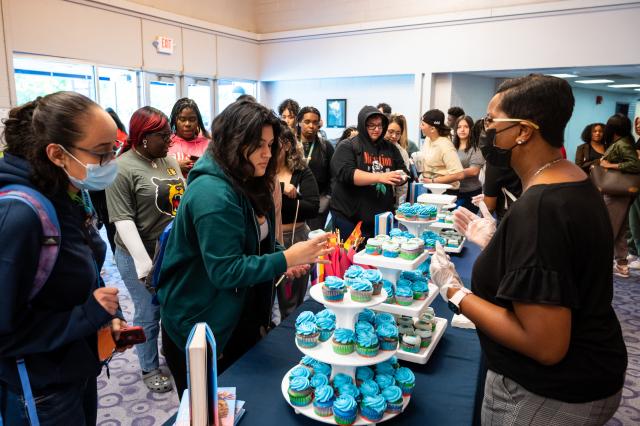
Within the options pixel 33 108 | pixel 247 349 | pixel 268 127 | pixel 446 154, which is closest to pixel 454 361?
pixel 247 349

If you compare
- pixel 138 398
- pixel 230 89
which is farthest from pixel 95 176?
pixel 230 89

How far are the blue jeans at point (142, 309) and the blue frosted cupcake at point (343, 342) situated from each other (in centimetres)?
143

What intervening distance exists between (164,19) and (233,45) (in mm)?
1649

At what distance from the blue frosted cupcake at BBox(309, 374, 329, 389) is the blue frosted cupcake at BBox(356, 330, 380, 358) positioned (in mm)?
137

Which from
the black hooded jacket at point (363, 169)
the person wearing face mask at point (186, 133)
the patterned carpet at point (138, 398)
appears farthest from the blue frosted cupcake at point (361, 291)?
the person wearing face mask at point (186, 133)

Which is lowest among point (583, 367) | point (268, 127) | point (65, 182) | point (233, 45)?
point (583, 367)

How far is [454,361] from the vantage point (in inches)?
65.3

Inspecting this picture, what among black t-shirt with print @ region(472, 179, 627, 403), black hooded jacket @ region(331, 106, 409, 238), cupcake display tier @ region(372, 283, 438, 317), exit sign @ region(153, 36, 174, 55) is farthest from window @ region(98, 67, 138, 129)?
black t-shirt with print @ region(472, 179, 627, 403)

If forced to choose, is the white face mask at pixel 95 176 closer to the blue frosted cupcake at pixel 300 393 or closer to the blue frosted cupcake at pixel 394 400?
the blue frosted cupcake at pixel 300 393

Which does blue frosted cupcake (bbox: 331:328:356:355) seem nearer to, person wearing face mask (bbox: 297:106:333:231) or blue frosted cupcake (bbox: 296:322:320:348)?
blue frosted cupcake (bbox: 296:322:320:348)

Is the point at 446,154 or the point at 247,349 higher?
the point at 446,154

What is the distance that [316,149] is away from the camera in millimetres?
3609

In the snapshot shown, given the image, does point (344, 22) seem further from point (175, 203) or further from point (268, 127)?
point (268, 127)

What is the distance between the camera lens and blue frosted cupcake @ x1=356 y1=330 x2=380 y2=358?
50.2 inches
